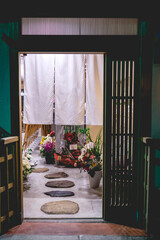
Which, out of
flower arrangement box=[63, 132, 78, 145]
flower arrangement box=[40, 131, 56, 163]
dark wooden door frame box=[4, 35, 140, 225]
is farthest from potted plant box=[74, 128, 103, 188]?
dark wooden door frame box=[4, 35, 140, 225]

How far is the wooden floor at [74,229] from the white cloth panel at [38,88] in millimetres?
2357

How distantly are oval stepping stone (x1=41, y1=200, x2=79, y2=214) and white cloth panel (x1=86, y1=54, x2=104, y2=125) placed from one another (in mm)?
1828

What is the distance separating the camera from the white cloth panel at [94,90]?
477 centimetres

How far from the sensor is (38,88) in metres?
5.06

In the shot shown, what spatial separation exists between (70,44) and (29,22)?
2.75ft

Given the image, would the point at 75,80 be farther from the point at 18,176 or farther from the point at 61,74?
the point at 18,176

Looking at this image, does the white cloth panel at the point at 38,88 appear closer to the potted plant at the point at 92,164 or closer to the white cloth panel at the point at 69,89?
the white cloth panel at the point at 69,89

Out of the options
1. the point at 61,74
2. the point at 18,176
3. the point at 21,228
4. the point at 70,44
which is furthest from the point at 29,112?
the point at 21,228

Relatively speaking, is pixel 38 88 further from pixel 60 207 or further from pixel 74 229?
pixel 74 229

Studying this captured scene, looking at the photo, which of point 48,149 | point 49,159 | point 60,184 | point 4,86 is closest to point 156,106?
point 4,86

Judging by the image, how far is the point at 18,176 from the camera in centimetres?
354

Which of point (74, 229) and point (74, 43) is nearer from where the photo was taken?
point (74, 229)

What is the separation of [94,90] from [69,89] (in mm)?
661

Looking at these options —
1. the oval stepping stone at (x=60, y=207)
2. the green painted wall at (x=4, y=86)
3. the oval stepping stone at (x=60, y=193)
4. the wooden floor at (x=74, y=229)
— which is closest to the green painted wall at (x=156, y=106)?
the wooden floor at (x=74, y=229)
